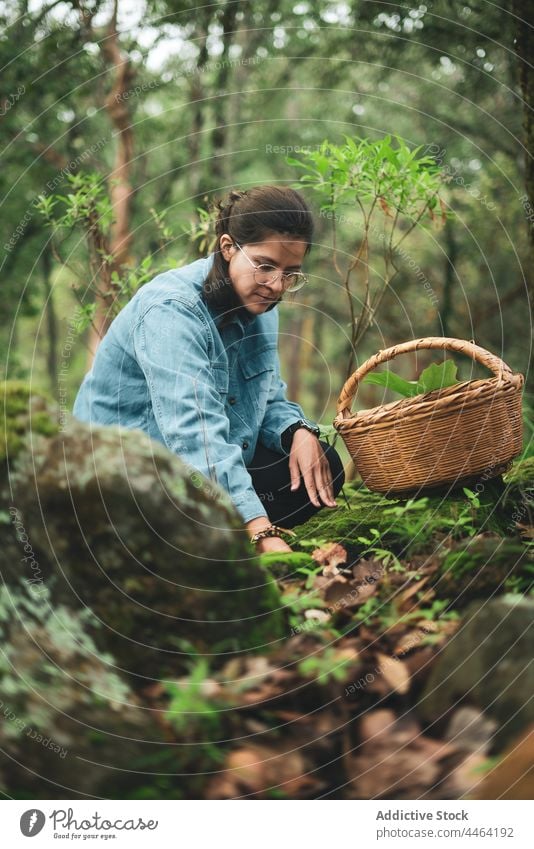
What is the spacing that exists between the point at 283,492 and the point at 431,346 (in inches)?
38.1

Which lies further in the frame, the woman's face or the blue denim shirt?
the woman's face

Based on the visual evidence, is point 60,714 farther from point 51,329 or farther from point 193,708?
point 51,329

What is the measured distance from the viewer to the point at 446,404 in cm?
262

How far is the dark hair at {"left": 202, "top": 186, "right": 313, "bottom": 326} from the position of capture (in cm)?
285

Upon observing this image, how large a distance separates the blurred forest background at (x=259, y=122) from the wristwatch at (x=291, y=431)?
1.57 meters

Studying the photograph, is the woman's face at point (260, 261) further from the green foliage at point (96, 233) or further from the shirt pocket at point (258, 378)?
the green foliage at point (96, 233)

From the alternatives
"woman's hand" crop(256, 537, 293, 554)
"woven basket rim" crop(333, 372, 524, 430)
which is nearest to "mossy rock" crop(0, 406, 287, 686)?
"woman's hand" crop(256, 537, 293, 554)

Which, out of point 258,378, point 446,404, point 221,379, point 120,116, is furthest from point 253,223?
point 120,116

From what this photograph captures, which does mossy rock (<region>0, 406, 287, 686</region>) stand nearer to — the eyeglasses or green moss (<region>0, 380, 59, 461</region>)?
green moss (<region>0, 380, 59, 461</region>)

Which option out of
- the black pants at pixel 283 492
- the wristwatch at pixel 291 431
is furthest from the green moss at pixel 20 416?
the wristwatch at pixel 291 431

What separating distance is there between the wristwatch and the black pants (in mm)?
122

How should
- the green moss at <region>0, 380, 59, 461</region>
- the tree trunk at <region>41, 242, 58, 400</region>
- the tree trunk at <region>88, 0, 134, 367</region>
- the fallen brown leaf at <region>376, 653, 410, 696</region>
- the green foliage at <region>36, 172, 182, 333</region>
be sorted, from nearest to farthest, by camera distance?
the fallen brown leaf at <region>376, 653, 410, 696</region> → the green moss at <region>0, 380, 59, 461</region> → the green foliage at <region>36, 172, 182, 333</region> → the tree trunk at <region>88, 0, 134, 367</region> → the tree trunk at <region>41, 242, 58, 400</region>

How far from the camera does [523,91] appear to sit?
3549 mm

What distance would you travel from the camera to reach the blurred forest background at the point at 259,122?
7.60 m
